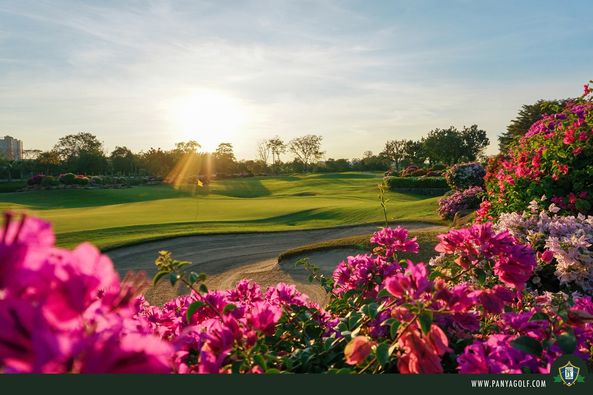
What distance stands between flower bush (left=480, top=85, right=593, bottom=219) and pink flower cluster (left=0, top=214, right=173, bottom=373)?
7586 millimetres

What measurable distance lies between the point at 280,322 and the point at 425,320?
4.68 feet

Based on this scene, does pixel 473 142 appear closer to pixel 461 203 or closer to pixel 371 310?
pixel 461 203

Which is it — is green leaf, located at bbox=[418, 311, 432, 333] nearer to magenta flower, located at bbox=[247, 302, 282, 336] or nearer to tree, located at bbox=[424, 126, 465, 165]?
magenta flower, located at bbox=[247, 302, 282, 336]

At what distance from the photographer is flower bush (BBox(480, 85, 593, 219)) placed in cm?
712

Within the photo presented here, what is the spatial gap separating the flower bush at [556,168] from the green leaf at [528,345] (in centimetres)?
633

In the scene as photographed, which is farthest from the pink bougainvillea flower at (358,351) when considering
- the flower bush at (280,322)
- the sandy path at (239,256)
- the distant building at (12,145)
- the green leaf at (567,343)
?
the distant building at (12,145)

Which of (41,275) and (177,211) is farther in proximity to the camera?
(177,211)

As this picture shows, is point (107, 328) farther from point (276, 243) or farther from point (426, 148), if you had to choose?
point (426, 148)

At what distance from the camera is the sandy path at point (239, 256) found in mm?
11086

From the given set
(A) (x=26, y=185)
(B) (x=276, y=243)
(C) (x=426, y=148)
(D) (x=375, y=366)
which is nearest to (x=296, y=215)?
(B) (x=276, y=243)

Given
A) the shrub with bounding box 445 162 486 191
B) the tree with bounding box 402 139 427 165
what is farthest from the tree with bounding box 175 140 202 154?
the shrub with bounding box 445 162 486 191

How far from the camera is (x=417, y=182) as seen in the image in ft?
123

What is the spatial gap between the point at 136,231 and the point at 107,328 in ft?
60.4

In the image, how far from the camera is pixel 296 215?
25.5 meters
